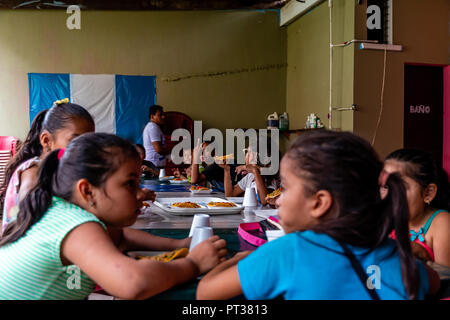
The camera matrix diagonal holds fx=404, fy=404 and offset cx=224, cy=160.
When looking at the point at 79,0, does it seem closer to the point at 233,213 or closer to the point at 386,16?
the point at 386,16

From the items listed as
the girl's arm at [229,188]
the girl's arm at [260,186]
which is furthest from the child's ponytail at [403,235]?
Result: the girl's arm at [229,188]

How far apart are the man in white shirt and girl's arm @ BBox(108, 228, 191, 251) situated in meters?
4.07

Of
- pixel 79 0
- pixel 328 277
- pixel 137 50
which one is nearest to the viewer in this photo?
pixel 328 277

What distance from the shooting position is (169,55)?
20.7ft

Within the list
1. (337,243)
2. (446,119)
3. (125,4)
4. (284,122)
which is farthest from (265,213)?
(125,4)

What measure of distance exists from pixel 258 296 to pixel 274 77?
599 centimetres

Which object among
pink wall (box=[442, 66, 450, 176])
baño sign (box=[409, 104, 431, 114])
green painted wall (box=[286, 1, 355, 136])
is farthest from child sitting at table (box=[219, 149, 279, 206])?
pink wall (box=[442, 66, 450, 176])

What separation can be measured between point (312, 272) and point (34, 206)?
64 centimetres

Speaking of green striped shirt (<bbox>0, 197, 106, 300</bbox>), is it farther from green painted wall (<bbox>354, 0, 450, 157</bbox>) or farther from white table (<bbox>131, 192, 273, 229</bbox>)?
green painted wall (<bbox>354, 0, 450, 157</bbox>)

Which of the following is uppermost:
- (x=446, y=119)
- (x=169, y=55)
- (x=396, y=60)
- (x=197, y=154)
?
(x=169, y=55)

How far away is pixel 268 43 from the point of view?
21.1 ft

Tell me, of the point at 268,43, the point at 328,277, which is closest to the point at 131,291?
the point at 328,277

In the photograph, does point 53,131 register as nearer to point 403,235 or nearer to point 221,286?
point 221,286

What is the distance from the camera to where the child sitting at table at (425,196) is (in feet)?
4.42
